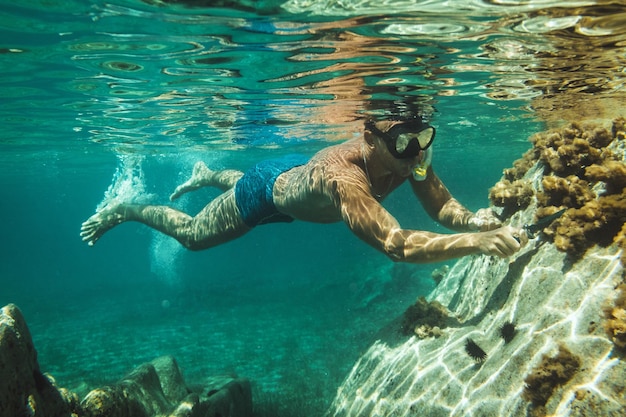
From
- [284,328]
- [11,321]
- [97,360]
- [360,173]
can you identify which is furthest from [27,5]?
[284,328]

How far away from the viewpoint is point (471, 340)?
5.04 meters

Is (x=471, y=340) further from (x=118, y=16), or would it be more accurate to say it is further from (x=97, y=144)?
(x=97, y=144)

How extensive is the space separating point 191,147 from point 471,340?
24.1 meters

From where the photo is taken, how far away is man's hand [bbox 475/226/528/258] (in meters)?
4.15

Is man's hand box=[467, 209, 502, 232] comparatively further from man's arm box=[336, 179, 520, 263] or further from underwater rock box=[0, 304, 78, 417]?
underwater rock box=[0, 304, 78, 417]

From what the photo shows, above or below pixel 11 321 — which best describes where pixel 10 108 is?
above

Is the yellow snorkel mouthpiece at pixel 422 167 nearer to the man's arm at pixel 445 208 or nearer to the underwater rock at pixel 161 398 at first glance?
the man's arm at pixel 445 208

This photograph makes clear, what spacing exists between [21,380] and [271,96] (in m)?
10.4

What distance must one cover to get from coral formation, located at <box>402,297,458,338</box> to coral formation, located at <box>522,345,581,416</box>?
7.02 feet

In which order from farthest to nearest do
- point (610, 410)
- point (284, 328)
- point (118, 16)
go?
Result: point (284, 328) < point (118, 16) < point (610, 410)

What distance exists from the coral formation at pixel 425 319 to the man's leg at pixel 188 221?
3822 mm

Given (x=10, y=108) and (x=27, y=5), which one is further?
(x=10, y=108)

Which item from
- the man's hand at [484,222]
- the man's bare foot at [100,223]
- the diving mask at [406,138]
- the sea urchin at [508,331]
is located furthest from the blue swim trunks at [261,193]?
the sea urchin at [508,331]

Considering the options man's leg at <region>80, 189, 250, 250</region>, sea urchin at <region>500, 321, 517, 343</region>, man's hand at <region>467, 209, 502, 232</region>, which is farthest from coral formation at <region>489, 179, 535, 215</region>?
man's leg at <region>80, 189, 250, 250</region>
